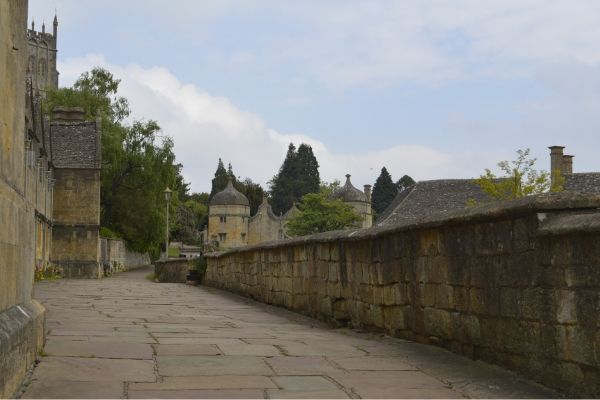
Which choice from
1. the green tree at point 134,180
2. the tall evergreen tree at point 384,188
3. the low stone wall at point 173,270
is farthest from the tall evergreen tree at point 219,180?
the low stone wall at point 173,270

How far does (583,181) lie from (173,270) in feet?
110

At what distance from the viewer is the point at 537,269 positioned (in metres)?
5.10

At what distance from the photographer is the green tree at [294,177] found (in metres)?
113

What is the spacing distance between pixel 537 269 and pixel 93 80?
53043 mm

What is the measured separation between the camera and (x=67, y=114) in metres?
46.0

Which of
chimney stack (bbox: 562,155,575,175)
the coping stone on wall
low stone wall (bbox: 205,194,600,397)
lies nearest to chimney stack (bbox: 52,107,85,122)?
chimney stack (bbox: 562,155,575,175)

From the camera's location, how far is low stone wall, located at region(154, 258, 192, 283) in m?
27.8

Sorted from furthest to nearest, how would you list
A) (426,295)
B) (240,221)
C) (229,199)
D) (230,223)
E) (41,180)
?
(229,199), (240,221), (230,223), (41,180), (426,295)

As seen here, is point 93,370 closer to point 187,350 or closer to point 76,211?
point 187,350

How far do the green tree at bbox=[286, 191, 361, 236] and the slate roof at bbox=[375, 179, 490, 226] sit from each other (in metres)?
21.3

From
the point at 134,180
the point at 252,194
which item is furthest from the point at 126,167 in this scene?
Answer: the point at 252,194

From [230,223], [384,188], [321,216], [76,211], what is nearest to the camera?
[76,211]

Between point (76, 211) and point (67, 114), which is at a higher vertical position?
point (67, 114)

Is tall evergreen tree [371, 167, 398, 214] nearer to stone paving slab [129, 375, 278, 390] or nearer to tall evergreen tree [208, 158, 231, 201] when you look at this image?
tall evergreen tree [208, 158, 231, 201]
